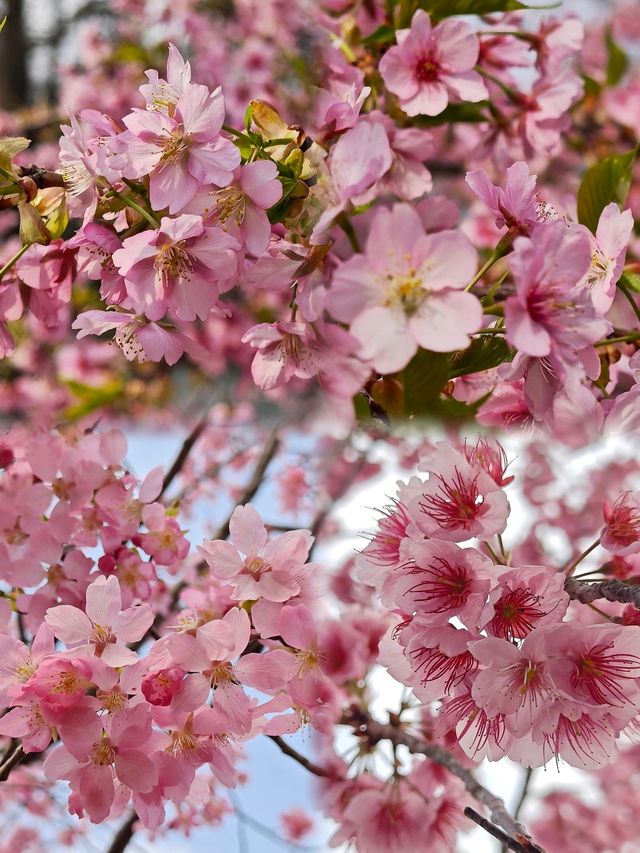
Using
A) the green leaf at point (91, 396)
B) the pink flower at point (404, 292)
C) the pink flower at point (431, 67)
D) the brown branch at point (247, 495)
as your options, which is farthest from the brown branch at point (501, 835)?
the green leaf at point (91, 396)

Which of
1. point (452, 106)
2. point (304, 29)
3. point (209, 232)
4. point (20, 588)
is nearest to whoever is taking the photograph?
point (209, 232)

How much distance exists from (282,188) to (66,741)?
0.53 metres

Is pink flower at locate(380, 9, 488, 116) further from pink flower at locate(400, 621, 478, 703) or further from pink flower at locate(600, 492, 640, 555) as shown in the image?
pink flower at locate(400, 621, 478, 703)

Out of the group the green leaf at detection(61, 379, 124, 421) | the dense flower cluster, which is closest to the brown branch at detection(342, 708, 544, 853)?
the dense flower cluster

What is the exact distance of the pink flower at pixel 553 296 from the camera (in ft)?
1.89

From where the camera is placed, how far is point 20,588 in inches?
36.5

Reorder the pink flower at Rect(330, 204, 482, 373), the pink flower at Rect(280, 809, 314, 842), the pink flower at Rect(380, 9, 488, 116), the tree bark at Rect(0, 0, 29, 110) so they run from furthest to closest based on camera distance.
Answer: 1. the tree bark at Rect(0, 0, 29, 110)
2. the pink flower at Rect(280, 809, 314, 842)
3. the pink flower at Rect(380, 9, 488, 116)
4. the pink flower at Rect(330, 204, 482, 373)

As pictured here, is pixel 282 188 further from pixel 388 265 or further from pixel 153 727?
pixel 153 727

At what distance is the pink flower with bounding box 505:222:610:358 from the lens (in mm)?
575

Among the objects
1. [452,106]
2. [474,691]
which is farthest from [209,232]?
[452,106]

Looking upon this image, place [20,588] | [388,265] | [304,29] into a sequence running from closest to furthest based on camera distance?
[388,265] → [20,588] → [304,29]

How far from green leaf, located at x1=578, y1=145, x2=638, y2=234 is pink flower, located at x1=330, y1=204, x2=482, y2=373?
416mm

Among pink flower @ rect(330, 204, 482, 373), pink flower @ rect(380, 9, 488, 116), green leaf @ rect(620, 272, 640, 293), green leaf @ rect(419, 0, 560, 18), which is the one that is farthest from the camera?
green leaf @ rect(419, 0, 560, 18)

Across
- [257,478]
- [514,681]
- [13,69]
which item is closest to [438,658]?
[514,681]
